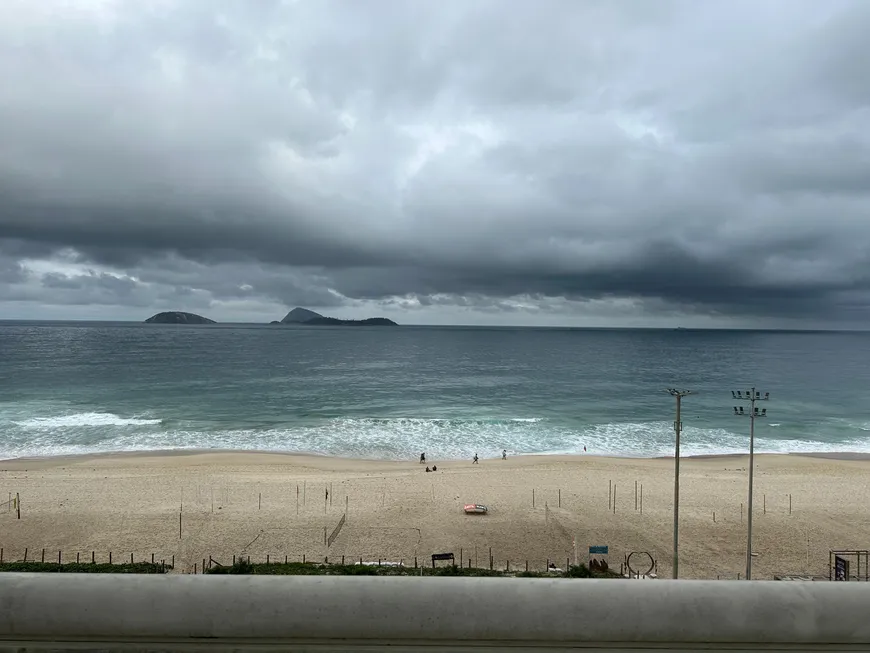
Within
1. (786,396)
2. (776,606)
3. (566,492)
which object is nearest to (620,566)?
(566,492)

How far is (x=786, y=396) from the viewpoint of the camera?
223 ft

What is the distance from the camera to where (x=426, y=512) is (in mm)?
24656

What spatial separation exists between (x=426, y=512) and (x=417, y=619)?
78.9 feet

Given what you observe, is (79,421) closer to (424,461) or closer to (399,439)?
(399,439)

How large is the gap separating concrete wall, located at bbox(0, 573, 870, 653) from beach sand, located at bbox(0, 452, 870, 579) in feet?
61.3

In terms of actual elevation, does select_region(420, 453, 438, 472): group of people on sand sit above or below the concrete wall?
below

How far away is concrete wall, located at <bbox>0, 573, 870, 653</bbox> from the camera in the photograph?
192cm

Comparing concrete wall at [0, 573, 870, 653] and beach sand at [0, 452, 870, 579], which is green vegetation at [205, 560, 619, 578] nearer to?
beach sand at [0, 452, 870, 579]

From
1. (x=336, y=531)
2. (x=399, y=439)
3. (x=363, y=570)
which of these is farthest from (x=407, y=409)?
(x=363, y=570)

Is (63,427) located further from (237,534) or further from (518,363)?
(518,363)

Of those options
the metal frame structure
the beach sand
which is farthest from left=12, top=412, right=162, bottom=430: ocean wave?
the metal frame structure

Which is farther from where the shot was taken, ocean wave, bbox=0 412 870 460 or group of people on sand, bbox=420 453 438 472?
ocean wave, bbox=0 412 870 460

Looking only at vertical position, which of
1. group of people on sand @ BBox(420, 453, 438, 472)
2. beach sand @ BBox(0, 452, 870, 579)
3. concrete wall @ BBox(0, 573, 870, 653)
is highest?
concrete wall @ BBox(0, 573, 870, 653)

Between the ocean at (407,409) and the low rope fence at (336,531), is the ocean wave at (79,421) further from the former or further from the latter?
the low rope fence at (336,531)
